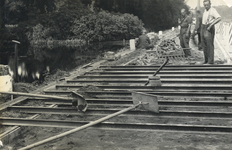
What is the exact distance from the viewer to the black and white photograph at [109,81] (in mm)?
3135

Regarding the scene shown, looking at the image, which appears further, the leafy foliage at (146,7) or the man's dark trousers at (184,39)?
the man's dark trousers at (184,39)

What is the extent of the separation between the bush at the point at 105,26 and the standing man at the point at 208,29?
4.00ft

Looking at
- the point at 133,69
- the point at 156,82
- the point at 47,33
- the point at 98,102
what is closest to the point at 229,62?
the point at 156,82

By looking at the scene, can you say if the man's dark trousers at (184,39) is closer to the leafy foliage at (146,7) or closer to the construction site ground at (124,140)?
the leafy foliage at (146,7)

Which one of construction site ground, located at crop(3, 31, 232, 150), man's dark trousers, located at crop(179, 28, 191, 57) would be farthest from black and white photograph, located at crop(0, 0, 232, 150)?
man's dark trousers, located at crop(179, 28, 191, 57)

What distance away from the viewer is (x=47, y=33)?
4.31m

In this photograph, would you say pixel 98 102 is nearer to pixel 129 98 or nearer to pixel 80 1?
pixel 129 98

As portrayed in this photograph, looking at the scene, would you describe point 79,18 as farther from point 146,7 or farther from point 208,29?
point 208,29

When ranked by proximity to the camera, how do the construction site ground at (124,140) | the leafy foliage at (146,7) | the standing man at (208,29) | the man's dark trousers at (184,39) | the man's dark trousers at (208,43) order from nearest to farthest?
1. the construction site ground at (124,140)
2. the standing man at (208,29)
3. the leafy foliage at (146,7)
4. the man's dark trousers at (208,43)
5. the man's dark trousers at (184,39)

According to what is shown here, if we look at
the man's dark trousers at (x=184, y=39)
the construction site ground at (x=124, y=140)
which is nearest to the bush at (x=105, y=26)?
the man's dark trousers at (x=184, y=39)

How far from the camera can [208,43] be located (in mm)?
5141

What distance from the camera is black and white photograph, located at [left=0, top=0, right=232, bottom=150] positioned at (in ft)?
10.3

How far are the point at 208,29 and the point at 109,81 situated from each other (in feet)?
7.51

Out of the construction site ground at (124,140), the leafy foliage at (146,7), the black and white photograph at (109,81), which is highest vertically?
the leafy foliage at (146,7)
